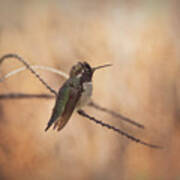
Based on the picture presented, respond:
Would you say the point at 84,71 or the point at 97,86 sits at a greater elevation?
the point at 84,71

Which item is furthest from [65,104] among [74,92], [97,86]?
[97,86]

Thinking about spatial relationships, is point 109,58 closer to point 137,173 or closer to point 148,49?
point 148,49

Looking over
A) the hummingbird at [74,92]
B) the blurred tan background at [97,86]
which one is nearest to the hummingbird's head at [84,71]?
the hummingbird at [74,92]

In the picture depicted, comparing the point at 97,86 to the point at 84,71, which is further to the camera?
the point at 97,86

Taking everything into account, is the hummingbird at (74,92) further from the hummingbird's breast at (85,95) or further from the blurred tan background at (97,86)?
the blurred tan background at (97,86)

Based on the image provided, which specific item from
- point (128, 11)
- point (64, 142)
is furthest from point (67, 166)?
point (128, 11)

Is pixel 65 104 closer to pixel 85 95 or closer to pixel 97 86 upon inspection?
pixel 85 95
